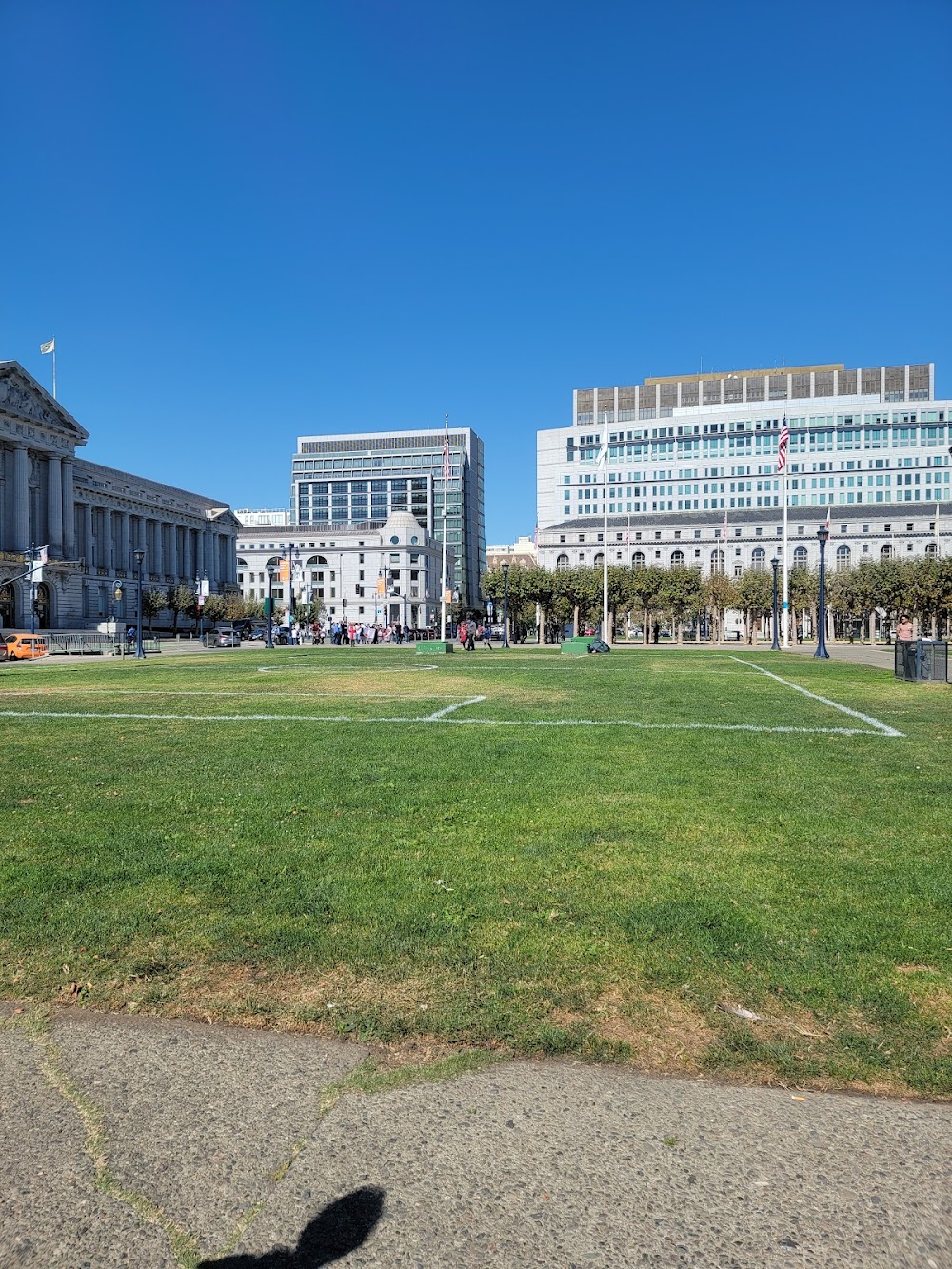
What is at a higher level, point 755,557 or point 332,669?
point 755,557

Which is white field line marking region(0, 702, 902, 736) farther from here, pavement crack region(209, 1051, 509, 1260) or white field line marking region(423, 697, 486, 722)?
pavement crack region(209, 1051, 509, 1260)

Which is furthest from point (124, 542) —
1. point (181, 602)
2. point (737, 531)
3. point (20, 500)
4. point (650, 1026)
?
point (650, 1026)

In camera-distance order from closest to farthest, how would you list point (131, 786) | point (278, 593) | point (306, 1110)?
point (306, 1110) < point (131, 786) < point (278, 593)

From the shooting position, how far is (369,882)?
505 cm

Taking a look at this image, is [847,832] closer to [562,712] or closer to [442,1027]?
[442,1027]

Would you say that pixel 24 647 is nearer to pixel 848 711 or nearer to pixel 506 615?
pixel 506 615

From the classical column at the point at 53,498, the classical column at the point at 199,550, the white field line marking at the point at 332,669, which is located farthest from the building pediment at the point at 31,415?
the white field line marking at the point at 332,669

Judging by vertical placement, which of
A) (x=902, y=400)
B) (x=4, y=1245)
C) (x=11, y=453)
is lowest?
(x=4, y=1245)

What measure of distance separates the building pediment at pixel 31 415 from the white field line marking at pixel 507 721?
78.4m

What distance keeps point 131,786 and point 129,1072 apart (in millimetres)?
5354

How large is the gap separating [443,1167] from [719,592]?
261 feet

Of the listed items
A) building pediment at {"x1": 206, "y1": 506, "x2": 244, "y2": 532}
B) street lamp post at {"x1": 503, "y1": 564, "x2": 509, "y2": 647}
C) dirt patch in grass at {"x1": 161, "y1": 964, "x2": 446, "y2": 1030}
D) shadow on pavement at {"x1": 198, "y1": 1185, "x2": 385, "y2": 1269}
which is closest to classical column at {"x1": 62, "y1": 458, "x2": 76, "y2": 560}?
building pediment at {"x1": 206, "y1": 506, "x2": 244, "y2": 532}

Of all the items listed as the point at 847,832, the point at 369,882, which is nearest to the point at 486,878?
the point at 369,882

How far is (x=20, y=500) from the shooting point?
8306 centimetres
